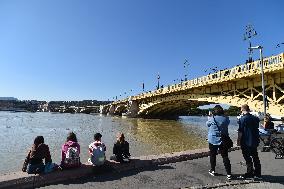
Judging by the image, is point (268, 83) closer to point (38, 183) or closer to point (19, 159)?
point (19, 159)

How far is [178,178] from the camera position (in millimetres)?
8156

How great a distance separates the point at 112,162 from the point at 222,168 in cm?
303

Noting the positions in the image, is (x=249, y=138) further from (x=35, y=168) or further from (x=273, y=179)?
(x=35, y=168)

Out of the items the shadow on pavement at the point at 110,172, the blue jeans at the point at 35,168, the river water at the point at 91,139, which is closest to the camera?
the blue jeans at the point at 35,168

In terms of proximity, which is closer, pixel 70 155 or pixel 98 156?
pixel 70 155

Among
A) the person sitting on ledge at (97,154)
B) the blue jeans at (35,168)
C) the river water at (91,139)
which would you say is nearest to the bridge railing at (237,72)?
the river water at (91,139)

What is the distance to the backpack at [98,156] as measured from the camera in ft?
27.1

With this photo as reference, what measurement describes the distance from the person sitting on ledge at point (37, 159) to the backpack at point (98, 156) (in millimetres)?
1040

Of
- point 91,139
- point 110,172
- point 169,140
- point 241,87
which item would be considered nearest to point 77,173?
point 110,172

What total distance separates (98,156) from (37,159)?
1.44 meters

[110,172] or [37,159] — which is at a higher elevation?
[37,159]

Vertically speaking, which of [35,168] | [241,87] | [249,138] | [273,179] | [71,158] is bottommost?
[273,179]

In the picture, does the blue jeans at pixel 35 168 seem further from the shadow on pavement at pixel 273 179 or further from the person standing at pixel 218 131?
the shadow on pavement at pixel 273 179

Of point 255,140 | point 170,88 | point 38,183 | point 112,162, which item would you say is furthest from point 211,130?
point 170,88
